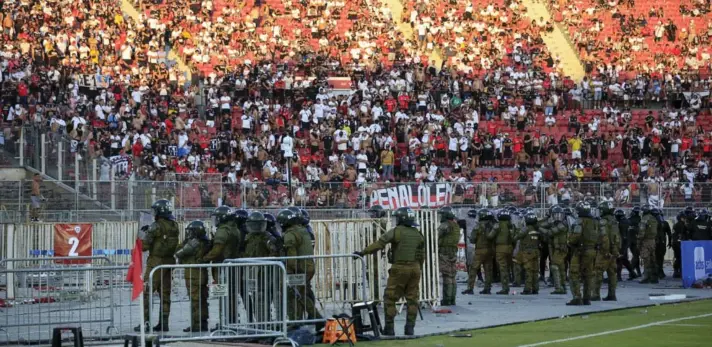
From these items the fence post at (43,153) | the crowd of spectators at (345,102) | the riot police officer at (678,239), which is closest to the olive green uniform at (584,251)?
the riot police officer at (678,239)

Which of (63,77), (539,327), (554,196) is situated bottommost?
(539,327)

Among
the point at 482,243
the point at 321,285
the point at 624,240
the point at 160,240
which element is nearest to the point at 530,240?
the point at 482,243

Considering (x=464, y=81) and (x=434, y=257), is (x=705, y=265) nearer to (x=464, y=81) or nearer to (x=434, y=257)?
(x=434, y=257)

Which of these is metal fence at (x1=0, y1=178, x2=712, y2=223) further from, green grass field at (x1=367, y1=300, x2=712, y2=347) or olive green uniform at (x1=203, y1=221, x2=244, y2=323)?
green grass field at (x1=367, y1=300, x2=712, y2=347)

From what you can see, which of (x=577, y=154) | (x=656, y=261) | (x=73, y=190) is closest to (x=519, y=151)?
(x=577, y=154)

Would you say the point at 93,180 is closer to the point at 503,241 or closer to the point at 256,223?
the point at 503,241

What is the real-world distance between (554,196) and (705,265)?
21.7 ft

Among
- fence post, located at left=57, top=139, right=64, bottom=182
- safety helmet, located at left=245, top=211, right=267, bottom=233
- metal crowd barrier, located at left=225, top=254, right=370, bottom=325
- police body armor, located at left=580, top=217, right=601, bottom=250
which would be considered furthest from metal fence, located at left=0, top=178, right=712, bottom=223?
safety helmet, located at left=245, top=211, right=267, bottom=233

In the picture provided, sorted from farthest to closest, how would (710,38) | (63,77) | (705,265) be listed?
(710,38), (63,77), (705,265)

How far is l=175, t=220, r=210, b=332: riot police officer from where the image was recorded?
16547 mm

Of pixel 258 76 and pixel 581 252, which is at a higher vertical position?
pixel 258 76

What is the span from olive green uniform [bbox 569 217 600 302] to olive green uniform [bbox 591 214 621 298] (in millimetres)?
442

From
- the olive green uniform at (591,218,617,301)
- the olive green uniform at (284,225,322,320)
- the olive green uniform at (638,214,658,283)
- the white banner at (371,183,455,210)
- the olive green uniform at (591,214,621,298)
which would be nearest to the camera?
the olive green uniform at (284,225,322,320)

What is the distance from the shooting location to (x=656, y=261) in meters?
26.9
